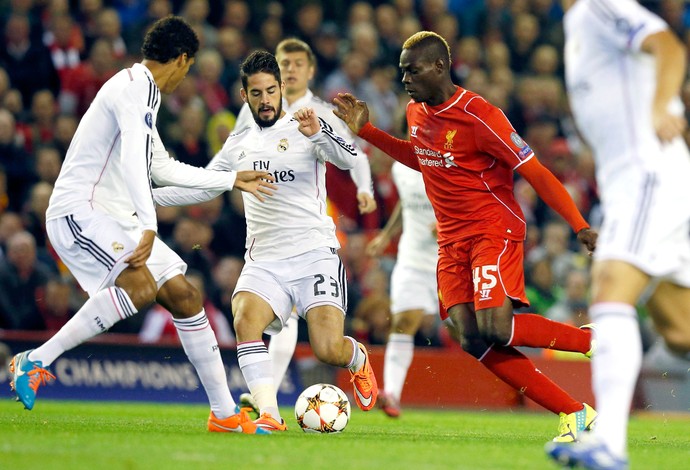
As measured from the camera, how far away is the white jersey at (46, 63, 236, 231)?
7.59m

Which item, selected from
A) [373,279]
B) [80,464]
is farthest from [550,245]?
[80,464]

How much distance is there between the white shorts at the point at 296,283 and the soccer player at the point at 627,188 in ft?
10.3

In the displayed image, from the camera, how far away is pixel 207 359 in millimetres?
8234

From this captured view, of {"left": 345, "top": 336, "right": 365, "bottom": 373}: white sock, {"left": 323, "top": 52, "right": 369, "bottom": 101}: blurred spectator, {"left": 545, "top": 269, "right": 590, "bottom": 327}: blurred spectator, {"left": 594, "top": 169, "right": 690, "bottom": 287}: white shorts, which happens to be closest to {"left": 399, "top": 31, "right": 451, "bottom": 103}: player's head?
{"left": 345, "top": 336, "right": 365, "bottom": 373}: white sock

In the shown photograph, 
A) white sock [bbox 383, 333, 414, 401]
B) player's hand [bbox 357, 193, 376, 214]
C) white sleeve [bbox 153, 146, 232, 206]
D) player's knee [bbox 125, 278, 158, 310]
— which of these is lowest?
white sock [bbox 383, 333, 414, 401]

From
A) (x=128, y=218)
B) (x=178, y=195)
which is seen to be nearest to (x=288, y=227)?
(x=178, y=195)

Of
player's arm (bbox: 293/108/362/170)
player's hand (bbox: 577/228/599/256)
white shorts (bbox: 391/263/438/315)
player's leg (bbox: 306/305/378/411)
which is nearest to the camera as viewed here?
player's hand (bbox: 577/228/599/256)

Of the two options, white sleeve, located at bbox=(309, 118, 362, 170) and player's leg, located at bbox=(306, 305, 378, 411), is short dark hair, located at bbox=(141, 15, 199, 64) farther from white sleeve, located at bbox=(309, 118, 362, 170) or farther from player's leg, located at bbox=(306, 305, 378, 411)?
player's leg, located at bbox=(306, 305, 378, 411)

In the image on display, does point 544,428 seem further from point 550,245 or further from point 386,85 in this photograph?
point 386,85

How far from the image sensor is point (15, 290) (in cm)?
1295

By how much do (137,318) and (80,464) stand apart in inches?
314

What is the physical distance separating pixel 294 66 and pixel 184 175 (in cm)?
300

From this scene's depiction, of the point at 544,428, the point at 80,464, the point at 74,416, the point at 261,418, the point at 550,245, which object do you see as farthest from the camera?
the point at 550,245

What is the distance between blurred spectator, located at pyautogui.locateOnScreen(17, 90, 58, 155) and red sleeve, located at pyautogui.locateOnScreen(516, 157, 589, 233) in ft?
25.5
